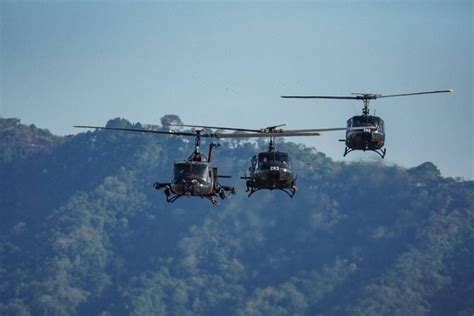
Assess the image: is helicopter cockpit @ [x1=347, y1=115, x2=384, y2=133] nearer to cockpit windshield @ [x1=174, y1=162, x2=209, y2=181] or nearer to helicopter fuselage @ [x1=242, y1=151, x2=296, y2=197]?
helicopter fuselage @ [x1=242, y1=151, x2=296, y2=197]

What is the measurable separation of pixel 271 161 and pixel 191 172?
4947 millimetres

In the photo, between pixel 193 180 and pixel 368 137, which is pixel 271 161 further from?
pixel 368 137

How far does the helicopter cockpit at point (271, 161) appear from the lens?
88125 millimetres

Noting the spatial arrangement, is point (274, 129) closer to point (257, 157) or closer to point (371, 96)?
point (257, 157)

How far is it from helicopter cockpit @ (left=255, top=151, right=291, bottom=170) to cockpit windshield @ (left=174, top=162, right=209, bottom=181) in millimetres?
→ 3580

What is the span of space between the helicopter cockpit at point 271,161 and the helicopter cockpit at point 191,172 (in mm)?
3578

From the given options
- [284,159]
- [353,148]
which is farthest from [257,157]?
[353,148]

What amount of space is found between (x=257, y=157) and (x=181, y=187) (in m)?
5.79

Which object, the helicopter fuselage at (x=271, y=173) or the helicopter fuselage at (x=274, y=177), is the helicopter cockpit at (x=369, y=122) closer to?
the helicopter fuselage at (x=271, y=173)

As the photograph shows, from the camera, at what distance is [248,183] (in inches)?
3492

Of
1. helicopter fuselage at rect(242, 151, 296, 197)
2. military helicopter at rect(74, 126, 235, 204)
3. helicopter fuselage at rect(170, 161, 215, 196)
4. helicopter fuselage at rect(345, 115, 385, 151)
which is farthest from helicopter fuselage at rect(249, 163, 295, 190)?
helicopter fuselage at rect(345, 115, 385, 151)

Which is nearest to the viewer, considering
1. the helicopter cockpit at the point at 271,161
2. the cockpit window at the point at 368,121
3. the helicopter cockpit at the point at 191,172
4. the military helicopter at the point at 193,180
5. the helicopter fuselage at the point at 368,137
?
the military helicopter at the point at 193,180

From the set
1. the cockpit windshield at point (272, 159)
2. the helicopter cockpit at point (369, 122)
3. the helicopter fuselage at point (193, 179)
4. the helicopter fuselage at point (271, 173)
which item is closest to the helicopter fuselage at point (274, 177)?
the helicopter fuselage at point (271, 173)

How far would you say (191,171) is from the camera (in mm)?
85688
